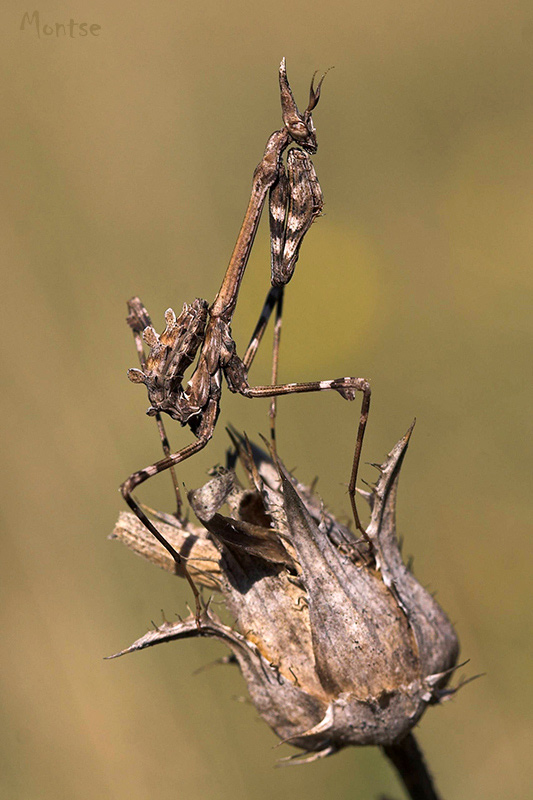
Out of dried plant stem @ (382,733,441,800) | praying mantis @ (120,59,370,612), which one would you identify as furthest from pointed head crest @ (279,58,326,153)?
dried plant stem @ (382,733,441,800)

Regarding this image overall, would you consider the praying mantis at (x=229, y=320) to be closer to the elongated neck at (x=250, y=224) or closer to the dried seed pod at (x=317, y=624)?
the elongated neck at (x=250, y=224)

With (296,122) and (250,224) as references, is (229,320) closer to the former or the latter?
(250,224)

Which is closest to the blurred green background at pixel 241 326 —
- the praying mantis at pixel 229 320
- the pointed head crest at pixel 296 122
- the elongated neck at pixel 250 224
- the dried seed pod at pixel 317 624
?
the praying mantis at pixel 229 320

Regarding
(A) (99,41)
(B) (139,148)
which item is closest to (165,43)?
(A) (99,41)

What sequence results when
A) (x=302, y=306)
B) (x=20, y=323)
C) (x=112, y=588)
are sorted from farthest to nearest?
(x=302, y=306), (x=20, y=323), (x=112, y=588)

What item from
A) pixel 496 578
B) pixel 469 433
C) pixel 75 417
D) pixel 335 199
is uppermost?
pixel 335 199

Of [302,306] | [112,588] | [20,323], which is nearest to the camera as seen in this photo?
[112,588]

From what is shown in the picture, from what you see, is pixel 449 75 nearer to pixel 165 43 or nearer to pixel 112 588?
pixel 165 43
